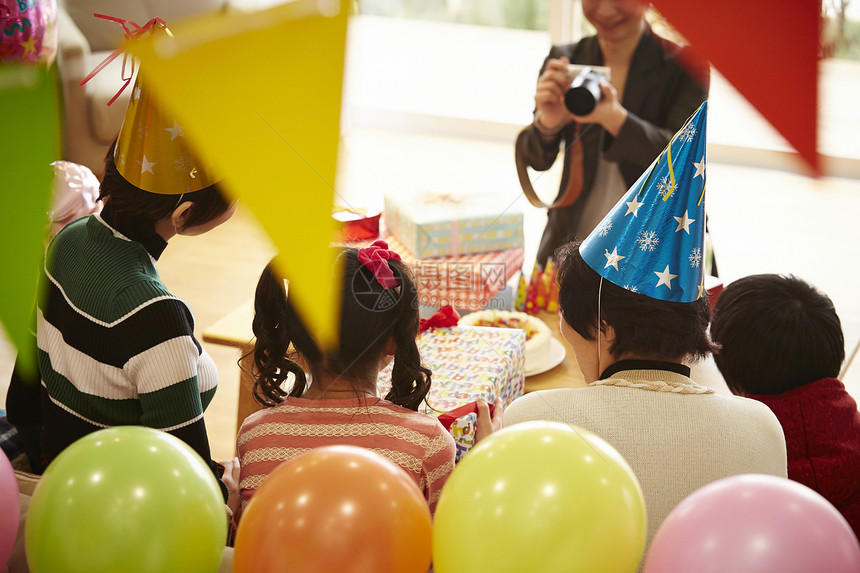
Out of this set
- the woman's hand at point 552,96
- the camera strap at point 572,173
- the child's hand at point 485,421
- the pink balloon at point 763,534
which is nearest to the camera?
the pink balloon at point 763,534

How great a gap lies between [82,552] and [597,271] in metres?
0.59

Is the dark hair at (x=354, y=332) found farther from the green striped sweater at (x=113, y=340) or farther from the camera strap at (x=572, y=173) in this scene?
the camera strap at (x=572, y=173)

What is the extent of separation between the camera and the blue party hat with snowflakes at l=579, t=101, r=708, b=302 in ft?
2.66

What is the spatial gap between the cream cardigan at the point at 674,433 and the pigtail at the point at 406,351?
0.71 feet

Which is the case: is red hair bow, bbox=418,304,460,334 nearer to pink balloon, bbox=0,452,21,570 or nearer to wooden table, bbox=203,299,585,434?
wooden table, bbox=203,299,585,434

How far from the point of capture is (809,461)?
101 centimetres

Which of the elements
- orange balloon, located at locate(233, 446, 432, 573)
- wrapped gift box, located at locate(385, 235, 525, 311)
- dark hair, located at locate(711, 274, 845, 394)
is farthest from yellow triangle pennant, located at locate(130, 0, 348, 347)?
wrapped gift box, located at locate(385, 235, 525, 311)

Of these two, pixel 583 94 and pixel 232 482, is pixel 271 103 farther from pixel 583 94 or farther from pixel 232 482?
pixel 583 94

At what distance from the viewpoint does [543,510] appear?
18.7 inches

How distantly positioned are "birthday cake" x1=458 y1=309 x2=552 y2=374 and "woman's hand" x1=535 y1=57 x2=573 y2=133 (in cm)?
51

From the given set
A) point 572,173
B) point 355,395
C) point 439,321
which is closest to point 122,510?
point 355,395

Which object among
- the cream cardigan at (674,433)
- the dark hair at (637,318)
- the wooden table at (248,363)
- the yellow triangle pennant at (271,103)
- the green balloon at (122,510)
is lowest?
the wooden table at (248,363)

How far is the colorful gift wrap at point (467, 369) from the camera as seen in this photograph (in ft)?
4.07

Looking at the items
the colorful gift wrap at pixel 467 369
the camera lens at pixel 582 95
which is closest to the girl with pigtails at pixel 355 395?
the colorful gift wrap at pixel 467 369
